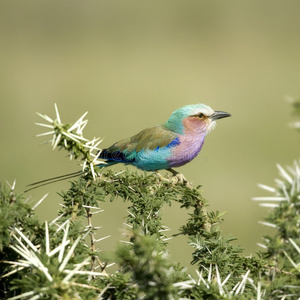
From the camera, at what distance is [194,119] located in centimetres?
389

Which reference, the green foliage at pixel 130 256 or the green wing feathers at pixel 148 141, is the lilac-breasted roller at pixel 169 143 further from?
the green foliage at pixel 130 256

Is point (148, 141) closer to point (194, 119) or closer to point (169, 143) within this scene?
point (169, 143)

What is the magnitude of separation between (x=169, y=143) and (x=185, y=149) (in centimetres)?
13

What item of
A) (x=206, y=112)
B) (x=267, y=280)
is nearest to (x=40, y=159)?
(x=206, y=112)

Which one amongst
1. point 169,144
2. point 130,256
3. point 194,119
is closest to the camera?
point 130,256

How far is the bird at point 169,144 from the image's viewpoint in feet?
12.1

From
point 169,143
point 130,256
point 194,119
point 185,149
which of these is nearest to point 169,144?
point 169,143

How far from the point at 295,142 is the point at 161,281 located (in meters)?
6.94

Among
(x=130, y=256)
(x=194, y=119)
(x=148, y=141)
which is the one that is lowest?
(x=130, y=256)

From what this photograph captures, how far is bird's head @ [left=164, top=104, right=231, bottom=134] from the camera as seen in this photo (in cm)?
386

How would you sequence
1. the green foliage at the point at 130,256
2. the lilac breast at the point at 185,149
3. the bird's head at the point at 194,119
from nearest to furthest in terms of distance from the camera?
the green foliage at the point at 130,256
the lilac breast at the point at 185,149
the bird's head at the point at 194,119

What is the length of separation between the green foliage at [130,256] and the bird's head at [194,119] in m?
2.29

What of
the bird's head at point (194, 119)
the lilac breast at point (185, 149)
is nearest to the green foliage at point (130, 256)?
the lilac breast at point (185, 149)

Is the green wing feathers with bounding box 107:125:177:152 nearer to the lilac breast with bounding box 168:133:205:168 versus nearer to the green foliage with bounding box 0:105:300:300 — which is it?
the lilac breast with bounding box 168:133:205:168
